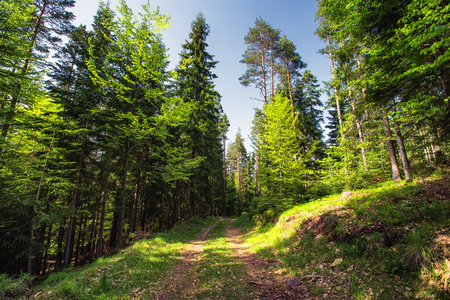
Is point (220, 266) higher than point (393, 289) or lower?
lower

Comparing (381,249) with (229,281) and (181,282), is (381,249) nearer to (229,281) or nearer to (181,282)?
(229,281)

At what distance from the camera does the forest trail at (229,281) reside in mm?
4887

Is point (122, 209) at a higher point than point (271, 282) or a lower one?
higher

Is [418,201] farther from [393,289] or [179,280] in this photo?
[179,280]

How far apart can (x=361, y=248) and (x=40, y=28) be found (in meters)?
21.3

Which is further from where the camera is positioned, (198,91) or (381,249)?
(198,91)

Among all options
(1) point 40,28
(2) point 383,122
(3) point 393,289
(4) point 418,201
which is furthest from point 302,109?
(1) point 40,28

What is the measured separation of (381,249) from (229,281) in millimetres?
4577

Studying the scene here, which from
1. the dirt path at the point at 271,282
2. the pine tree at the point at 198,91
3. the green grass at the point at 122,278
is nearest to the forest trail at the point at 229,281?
the dirt path at the point at 271,282

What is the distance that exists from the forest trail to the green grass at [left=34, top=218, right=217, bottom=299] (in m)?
0.51

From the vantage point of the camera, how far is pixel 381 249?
4.71 meters

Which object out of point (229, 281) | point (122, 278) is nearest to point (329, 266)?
point (229, 281)

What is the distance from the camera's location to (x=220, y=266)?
7.11 meters

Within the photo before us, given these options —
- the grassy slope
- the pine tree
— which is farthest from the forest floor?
the pine tree
